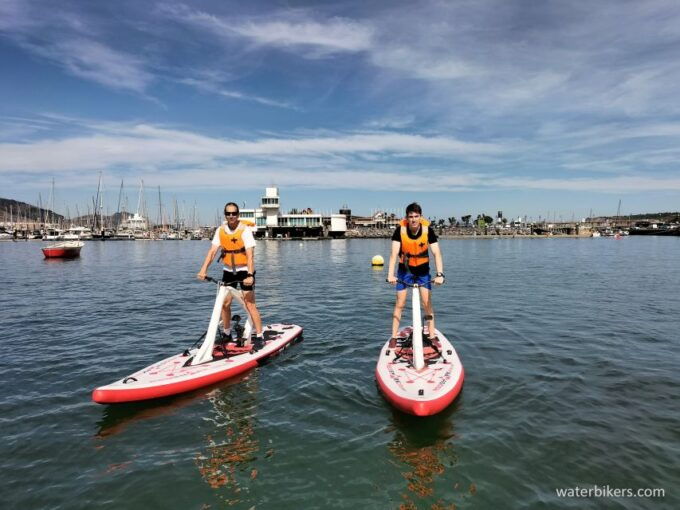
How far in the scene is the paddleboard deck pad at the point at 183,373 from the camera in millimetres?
8672

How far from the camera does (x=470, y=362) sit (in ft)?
39.7

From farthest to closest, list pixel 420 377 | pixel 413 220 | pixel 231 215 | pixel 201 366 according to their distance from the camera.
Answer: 1. pixel 231 215
2. pixel 201 366
3. pixel 413 220
4. pixel 420 377

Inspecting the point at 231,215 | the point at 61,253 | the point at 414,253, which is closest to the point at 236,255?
the point at 231,215

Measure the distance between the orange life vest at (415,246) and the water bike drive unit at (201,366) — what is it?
4.64m

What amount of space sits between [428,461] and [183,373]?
5.90 meters

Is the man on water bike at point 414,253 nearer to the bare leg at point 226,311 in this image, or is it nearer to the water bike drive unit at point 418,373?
the water bike drive unit at point 418,373

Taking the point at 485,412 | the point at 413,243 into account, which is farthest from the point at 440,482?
the point at 413,243

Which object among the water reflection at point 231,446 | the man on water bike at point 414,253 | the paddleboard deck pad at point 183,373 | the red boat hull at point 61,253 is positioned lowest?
the water reflection at point 231,446

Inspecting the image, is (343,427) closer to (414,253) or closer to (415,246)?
(414,253)

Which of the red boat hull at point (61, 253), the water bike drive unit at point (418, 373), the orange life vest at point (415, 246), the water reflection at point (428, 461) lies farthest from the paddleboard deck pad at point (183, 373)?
the red boat hull at point (61, 253)

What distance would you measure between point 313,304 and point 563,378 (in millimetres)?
14214

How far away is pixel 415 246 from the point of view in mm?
10242

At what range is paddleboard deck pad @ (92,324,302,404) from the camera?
28.5 ft

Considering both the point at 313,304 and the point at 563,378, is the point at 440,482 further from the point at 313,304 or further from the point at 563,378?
the point at 313,304
